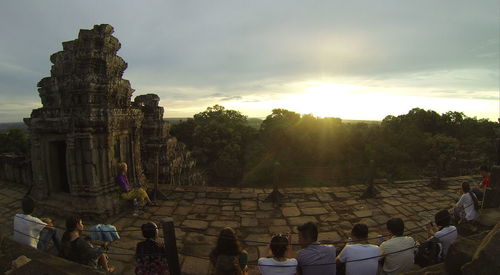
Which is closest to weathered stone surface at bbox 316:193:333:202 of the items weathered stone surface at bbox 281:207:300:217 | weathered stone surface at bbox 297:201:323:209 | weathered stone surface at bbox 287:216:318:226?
weathered stone surface at bbox 297:201:323:209

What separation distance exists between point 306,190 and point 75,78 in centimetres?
672

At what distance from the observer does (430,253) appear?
3307mm

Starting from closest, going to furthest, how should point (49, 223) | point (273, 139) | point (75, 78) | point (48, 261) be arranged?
point (48, 261) < point (49, 223) < point (75, 78) < point (273, 139)

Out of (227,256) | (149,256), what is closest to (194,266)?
(149,256)

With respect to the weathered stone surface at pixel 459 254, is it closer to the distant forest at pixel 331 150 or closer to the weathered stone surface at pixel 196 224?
the weathered stone surface at pixel 196 224

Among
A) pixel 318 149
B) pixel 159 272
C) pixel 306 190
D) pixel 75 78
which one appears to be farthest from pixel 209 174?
pixel 159 272

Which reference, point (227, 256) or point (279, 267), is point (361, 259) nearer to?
point (279, 267)

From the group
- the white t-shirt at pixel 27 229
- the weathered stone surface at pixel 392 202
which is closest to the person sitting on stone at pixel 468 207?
the weathered stone surface at pixel 392 202

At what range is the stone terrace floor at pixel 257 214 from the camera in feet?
15.6

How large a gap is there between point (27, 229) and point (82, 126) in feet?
8.66

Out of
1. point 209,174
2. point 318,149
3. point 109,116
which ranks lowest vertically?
point 209,174

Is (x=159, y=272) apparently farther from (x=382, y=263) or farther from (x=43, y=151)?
(x=43, y=151)

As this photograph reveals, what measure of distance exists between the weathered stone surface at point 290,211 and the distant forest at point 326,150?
15635 millimetres

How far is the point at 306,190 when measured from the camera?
7.86 m
